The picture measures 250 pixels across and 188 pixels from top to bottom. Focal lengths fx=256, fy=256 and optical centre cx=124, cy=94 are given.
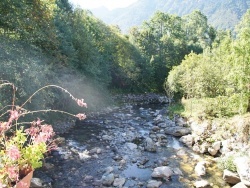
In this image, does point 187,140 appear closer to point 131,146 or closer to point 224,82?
point 131,146

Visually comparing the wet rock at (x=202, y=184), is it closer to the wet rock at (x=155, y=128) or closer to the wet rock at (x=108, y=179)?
the wet rock at (x=108, y=179)

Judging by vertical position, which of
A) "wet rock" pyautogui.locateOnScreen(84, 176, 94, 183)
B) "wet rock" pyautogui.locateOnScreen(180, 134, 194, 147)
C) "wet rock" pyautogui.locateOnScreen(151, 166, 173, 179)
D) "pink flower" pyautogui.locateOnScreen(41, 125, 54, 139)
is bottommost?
"wet rock" pyautogui.locateOnScreen(84, 176, 94, 183)

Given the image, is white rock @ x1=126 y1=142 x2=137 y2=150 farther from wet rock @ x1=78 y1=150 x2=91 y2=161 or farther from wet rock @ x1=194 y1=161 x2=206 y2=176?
wet rock @ x1=194 y1=161 x2=206 y2=176


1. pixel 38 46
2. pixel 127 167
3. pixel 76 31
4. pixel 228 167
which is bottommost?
pixel 127 167

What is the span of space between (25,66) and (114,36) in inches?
1147

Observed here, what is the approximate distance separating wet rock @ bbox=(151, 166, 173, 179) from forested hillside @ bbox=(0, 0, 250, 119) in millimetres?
7778

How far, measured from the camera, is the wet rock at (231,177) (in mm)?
11242

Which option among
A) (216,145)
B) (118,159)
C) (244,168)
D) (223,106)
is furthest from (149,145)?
(223,106)

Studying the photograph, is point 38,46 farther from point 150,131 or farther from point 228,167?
point 228,167

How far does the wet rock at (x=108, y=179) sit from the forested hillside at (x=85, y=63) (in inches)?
247

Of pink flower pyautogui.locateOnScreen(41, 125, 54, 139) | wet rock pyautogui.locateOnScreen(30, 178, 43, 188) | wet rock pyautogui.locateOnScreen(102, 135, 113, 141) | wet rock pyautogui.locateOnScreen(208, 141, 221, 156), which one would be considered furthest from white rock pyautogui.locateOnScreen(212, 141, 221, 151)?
pink flower pyautogui.locateOnScreen(41, 125, 54, 139)

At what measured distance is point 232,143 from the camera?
14.7m

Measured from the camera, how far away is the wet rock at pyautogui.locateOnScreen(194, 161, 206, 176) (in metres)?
12.2

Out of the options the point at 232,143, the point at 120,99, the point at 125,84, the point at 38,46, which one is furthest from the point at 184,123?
the point at 125,84
